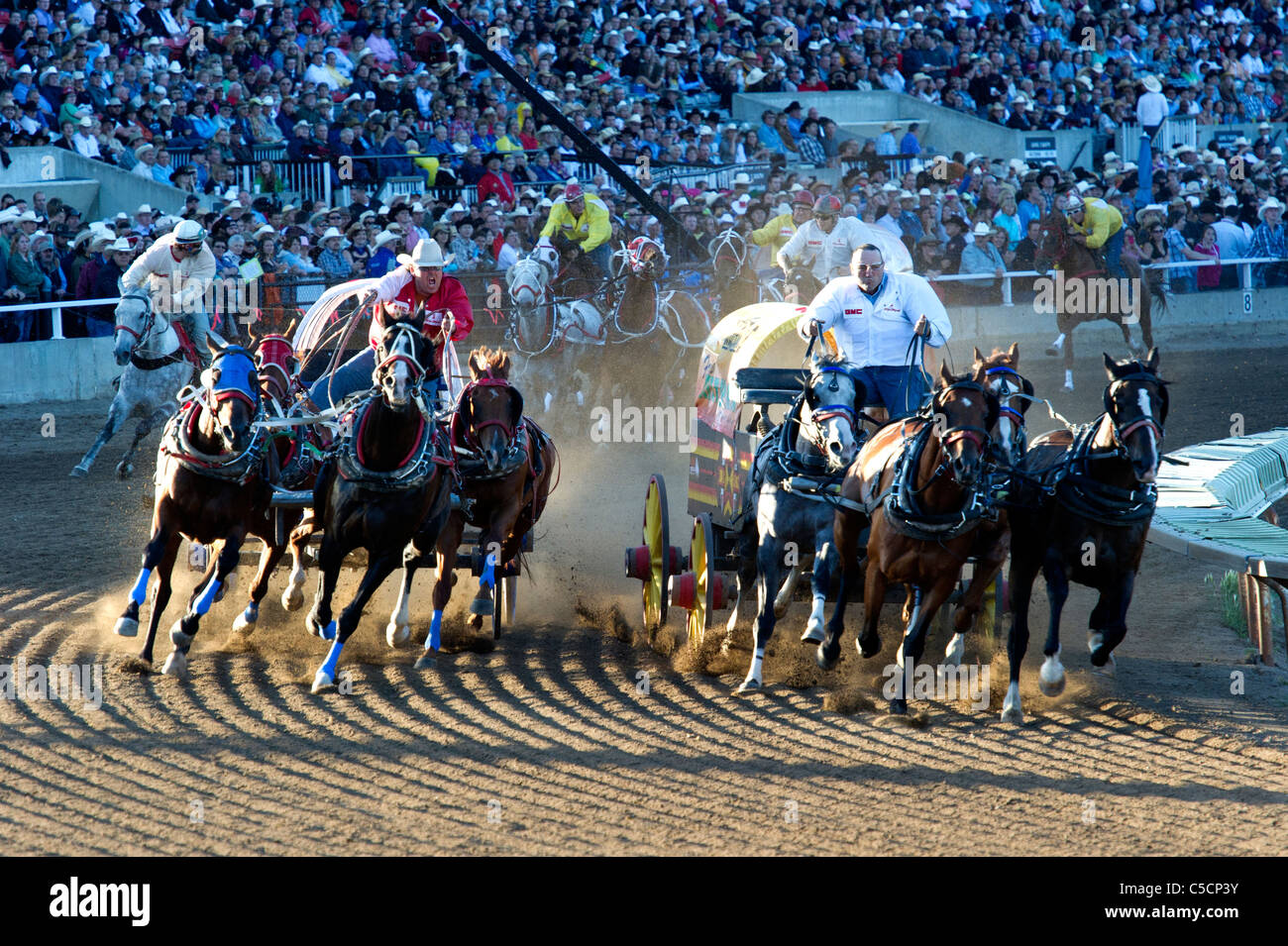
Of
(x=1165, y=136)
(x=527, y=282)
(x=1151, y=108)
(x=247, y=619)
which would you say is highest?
(x=1151, y=108)

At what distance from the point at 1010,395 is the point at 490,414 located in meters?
2.90

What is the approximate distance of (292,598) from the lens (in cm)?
917

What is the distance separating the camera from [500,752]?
703 centimetres

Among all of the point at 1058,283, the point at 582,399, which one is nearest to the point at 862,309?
the point at 582,399

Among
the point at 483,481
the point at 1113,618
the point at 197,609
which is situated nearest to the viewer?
the point at 1113,618

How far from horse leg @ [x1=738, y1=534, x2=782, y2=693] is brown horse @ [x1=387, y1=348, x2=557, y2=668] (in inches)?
63.2

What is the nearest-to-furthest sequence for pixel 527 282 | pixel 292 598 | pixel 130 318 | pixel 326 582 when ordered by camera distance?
pixel 326 582 → pixel 292 598 → pixel 130 318 → pixel 527 282

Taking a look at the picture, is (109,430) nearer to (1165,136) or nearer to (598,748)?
(598,748)

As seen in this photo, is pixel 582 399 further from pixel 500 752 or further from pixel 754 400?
pixel 500 752

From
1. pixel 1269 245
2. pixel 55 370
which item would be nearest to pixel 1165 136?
pixel 1269 245

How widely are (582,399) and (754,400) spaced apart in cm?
835

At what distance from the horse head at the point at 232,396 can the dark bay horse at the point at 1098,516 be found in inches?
146

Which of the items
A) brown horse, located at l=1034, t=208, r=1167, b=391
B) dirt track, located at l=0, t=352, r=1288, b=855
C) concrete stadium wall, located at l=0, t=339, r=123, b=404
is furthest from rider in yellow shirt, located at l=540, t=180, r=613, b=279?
dirt track, located at l=0, t=352, r=1288, b=855

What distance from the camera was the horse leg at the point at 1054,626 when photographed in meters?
7.56
